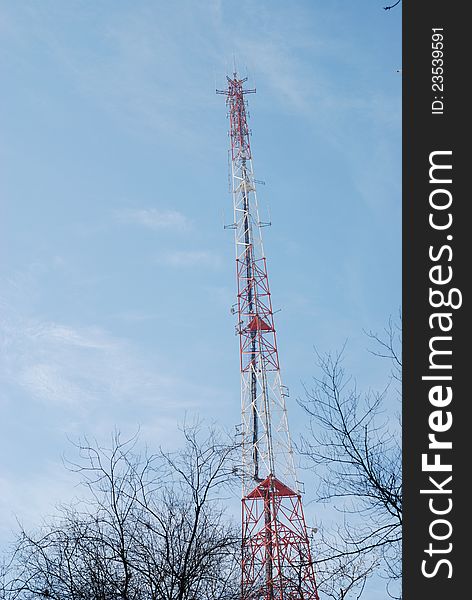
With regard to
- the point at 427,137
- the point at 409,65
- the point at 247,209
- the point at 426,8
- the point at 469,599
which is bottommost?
the point at 469,599

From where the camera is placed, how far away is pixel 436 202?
7.77 metres

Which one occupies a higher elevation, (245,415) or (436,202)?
(245,415)

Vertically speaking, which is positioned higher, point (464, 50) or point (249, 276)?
point (249, 276)

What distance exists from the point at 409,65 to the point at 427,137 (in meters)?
0.92

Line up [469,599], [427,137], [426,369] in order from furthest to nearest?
[427,137]
[426,369]
[469,599]

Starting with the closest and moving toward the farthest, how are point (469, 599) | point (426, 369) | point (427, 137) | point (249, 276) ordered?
point (469, 599), point (426, 369), point (427, 137), point (249, 276)

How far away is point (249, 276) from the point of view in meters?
25.1

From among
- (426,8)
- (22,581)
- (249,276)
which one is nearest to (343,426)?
(22,581)

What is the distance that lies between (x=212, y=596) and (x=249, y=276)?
1592 centimetres

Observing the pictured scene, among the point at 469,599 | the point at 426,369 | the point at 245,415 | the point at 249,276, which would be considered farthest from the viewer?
the point at 249,276

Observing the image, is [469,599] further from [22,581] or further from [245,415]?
[245,415]

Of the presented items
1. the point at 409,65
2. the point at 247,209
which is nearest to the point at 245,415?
the point at 247,209

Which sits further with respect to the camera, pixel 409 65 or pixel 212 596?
pixel 212 596

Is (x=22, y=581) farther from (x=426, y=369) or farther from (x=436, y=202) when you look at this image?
(x=436, y=202)
